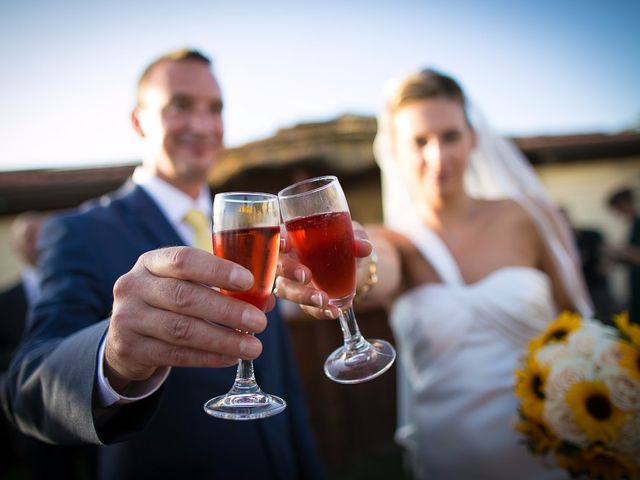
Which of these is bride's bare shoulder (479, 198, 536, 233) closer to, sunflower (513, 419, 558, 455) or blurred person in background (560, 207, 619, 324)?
sunflower (513, 419, 558, 455)

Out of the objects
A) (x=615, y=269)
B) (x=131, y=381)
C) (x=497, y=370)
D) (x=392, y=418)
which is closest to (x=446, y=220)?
(x=497, y=370)

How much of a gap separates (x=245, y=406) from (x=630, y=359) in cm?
137

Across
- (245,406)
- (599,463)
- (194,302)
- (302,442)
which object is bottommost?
(302,442)

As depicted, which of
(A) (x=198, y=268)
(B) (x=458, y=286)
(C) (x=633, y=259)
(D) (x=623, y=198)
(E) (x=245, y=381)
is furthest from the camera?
(D) (x=623, y=198)

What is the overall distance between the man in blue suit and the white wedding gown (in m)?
0.89

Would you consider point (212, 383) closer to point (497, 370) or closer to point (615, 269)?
point (497, 370)

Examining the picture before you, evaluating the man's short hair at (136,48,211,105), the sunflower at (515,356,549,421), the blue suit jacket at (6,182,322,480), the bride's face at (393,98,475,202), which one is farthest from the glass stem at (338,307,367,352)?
the man's short hair at (136,48,211,105)

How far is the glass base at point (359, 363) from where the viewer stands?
4.24 feet

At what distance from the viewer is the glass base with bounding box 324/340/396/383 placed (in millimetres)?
1293

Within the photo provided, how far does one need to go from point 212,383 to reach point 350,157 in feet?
18.4

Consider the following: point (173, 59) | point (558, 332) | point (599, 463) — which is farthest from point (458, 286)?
point (173, 59)

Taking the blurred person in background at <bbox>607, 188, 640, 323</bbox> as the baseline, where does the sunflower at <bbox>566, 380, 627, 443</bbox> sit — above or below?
above

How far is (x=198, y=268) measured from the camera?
3.03 ft

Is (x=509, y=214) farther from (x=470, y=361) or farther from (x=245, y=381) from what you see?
(x=245, y=381)
